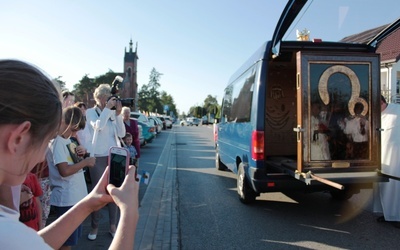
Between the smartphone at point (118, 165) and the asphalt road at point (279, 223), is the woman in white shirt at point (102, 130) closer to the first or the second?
the asphalt road at point (279, 223)

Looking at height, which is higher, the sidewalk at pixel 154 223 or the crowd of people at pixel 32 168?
the crowd of people at pixel 32 168

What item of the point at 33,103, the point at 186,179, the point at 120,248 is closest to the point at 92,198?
the point at 120,248

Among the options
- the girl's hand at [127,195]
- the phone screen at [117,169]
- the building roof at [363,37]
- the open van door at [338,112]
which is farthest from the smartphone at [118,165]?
the building roof at [363,37]

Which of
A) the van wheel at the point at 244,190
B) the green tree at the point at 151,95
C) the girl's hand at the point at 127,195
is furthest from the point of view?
the green tree at the point at 151,95

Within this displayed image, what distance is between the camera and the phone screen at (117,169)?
1.60 metres

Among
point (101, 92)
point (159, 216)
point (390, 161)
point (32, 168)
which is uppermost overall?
point (101, 92)

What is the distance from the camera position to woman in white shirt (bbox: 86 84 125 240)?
4324mm

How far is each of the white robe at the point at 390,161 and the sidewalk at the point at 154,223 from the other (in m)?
3.35

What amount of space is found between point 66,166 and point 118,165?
181 cm

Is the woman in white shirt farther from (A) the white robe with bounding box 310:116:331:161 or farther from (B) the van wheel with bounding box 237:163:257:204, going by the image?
(A) the white robe with bounding box 310:116:331:161

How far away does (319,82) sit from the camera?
520cm

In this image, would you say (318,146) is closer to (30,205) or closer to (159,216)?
(159,216)

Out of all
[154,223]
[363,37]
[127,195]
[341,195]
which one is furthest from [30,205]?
A: [341,195]

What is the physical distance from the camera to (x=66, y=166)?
3299 millimetres
